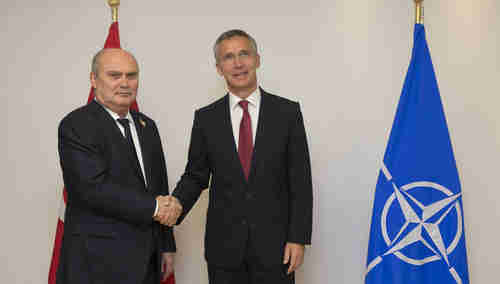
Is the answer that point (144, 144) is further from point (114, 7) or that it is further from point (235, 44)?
point (114, 7)

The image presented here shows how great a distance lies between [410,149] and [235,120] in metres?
0.98

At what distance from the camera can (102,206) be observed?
202 cm

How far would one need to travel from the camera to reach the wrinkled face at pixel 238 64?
89.3 inches

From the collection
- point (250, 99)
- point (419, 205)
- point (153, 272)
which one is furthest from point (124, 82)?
Answer: point (419, 205)

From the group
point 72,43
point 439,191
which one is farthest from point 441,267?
point 72,43

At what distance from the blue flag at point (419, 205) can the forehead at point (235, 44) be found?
36.8 inches

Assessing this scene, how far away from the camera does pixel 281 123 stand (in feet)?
7.37

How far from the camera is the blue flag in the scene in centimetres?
255

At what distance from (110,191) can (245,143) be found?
2.09 feet

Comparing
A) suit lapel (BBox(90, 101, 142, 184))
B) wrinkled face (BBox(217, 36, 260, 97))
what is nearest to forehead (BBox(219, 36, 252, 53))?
wrinkled face (BBox(217, 36, 260, 97))

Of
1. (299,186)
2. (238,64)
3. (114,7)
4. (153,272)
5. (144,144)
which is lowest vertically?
(153,272)

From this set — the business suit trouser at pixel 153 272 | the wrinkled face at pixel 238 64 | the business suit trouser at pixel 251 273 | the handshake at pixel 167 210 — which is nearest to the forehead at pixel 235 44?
the wrinkled face at pixel 238 64

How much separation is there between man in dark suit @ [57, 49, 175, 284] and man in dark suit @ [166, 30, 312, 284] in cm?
18

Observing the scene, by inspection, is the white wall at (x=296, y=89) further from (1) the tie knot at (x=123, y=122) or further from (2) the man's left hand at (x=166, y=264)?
(1) the tie knot at (x=123, y=122)
